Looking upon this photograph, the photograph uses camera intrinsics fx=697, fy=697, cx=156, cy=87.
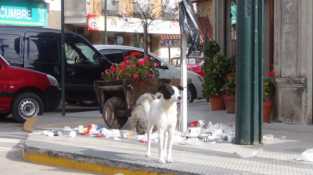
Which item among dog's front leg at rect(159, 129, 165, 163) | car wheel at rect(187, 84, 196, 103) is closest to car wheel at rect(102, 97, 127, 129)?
Result: dog's front leg at rect(159, 129, 165, 163)

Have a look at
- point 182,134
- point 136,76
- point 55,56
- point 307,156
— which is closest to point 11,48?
point 55,56

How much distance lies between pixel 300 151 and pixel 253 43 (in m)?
1.74

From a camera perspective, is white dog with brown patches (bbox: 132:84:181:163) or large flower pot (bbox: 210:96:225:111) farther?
large flower pot (bbox: 210:96:225:111)

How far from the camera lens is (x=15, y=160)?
35.5ft

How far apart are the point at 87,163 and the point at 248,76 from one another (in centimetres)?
269

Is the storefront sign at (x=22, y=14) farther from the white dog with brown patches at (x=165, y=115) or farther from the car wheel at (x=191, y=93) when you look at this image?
the white dog with brown patches at (x=165, y=115)

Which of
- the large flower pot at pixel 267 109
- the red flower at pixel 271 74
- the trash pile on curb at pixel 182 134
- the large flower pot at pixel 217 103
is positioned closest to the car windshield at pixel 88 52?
the large flower pot at pixel 217 103

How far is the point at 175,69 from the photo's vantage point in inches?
813

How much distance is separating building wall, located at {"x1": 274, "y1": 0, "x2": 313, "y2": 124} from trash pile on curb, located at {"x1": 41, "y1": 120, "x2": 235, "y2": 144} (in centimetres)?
133

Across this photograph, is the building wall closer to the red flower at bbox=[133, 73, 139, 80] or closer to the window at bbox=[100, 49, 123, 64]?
the red flower at bbox=[133, 73, 139, 80]

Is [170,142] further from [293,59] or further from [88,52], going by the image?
[88,52]

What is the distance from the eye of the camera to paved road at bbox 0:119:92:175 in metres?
9.63

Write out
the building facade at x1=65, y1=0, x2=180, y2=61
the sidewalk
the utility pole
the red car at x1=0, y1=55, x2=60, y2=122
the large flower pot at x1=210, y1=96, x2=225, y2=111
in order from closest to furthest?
the sidewalk
the utility pole
the large flower pot at x1=210, y1=96, x2=225, y2=111
the red car at x1=0, y1=55, x2=60, y2=122
the building facade at x1=65, y1=0, x2=180, y2=61

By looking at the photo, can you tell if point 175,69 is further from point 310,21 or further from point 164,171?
point 164,171
